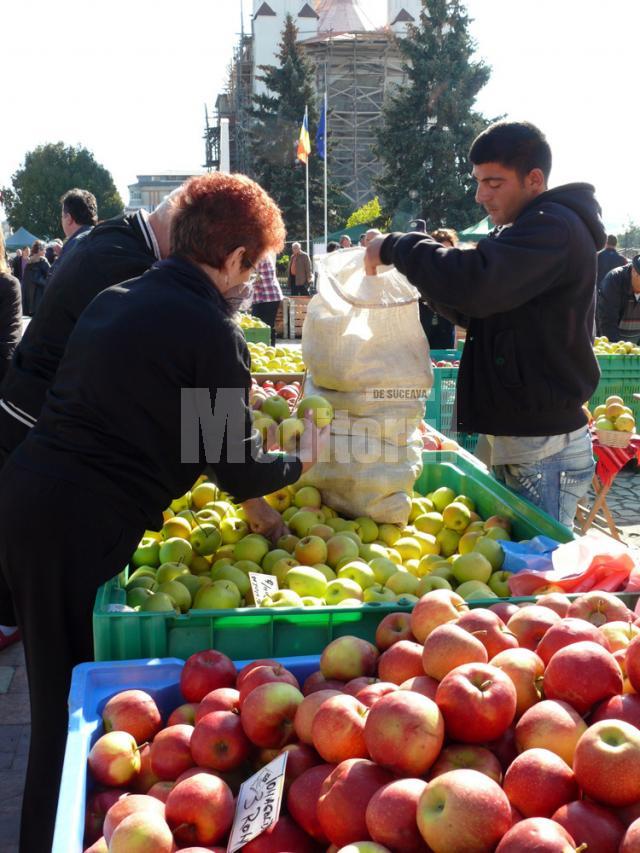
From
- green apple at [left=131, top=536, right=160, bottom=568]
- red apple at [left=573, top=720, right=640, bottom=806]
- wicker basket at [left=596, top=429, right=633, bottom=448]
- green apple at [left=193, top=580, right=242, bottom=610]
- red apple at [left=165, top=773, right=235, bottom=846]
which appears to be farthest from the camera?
wicker basket at [left=596, top=429, right=633, bottom=448]

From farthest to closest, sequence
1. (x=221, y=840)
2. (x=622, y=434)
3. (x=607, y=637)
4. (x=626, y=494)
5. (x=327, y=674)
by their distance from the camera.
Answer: (x=626, y=494) < (x=622, y=434) < (x=327, y=674) < (x=607, y=637) < (x=221, y=840)

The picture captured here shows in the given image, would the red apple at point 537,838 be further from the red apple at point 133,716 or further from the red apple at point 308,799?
the red apple at point 133,716

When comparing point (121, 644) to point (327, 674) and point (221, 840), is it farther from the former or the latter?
point (221, 840)

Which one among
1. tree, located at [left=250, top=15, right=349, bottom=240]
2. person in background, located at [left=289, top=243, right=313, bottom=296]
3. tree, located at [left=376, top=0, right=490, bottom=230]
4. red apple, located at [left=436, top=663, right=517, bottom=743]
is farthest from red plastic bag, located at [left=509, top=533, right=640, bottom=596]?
tree, located at [left=250, top=15, right=349, bottom=240]

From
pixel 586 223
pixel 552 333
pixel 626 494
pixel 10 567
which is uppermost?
pixel 586 223

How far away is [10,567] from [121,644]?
1.28 feet

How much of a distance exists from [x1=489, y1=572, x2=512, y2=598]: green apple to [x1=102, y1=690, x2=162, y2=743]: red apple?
1229 millimetres

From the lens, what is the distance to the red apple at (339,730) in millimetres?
1445

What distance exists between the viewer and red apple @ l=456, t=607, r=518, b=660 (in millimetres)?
1629

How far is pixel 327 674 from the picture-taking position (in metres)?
1.79

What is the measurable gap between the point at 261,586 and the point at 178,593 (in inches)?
10.2

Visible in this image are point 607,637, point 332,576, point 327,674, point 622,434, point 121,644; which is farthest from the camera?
point 622,434

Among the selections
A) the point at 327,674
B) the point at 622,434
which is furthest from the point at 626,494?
the point at 327,674

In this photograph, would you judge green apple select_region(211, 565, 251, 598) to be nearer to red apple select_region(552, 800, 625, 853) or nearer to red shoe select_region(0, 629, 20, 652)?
red apple select_region(552, 800, 625, 853)
